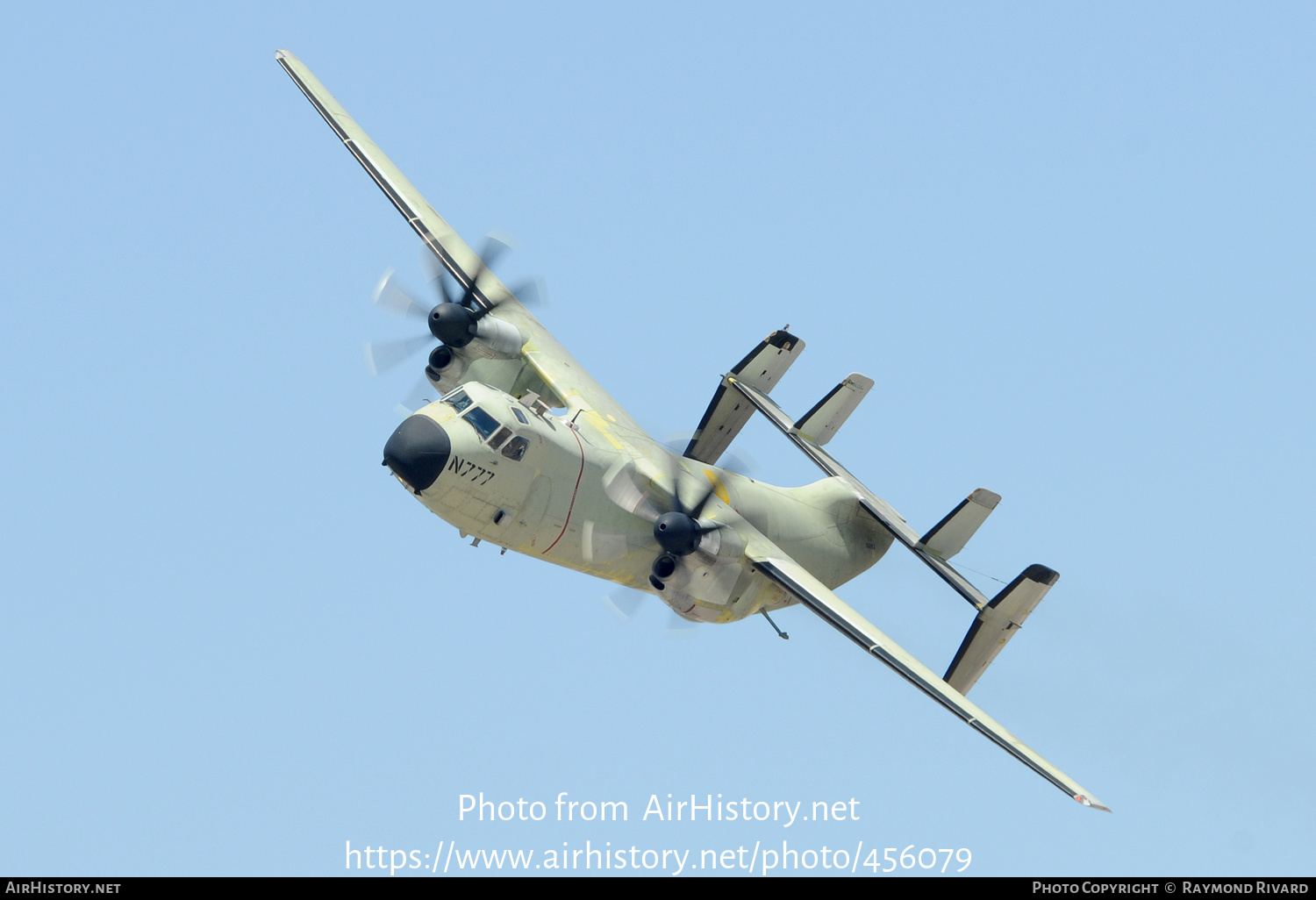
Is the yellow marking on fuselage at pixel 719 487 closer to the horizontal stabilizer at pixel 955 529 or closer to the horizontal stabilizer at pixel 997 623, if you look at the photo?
the horizontal stabilizer at pixel 955 529

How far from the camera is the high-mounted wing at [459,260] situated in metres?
34.7

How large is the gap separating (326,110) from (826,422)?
1375cm

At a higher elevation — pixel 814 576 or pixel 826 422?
pixel 826 422

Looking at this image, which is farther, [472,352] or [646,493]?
[472,352]

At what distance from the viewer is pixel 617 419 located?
33.6 meters

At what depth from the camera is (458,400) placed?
29.2 meters

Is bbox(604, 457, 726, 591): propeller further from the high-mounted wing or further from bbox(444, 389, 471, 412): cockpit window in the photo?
bbox(444, 389, 471, 412): cockpit window

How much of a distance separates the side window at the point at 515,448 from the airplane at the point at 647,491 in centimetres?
5

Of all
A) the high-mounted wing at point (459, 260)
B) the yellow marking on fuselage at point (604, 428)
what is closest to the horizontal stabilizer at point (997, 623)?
the high-mounted wing at point (459, 260)
